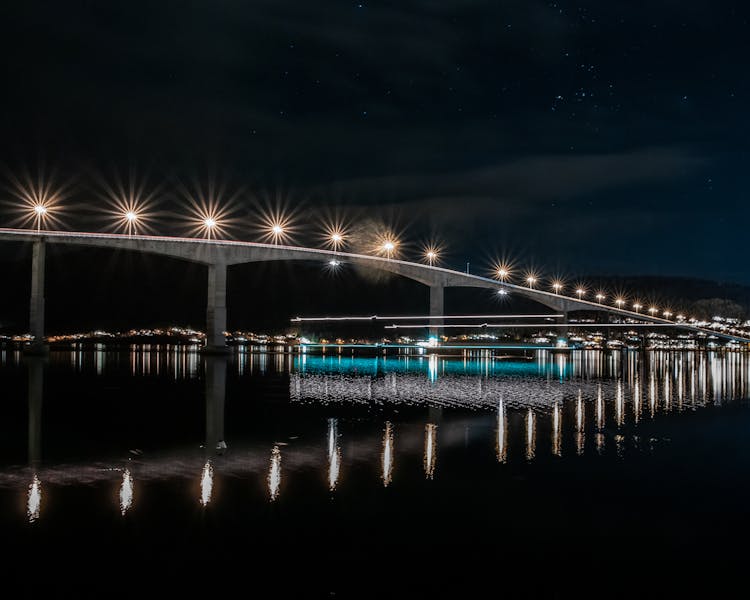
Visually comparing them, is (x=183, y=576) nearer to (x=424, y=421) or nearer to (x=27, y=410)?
(x=424, y=421)

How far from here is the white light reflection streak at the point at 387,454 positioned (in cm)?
1222

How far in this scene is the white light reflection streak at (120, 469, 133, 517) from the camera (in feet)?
32.8

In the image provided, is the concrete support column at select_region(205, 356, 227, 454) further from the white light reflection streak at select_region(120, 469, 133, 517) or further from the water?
the white light reflection streak at select_region(120, 469, 133, 517)

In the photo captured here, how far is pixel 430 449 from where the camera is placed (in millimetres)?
15094

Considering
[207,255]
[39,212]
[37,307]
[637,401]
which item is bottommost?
[637,401]

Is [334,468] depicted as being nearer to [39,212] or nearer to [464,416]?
[464,416]

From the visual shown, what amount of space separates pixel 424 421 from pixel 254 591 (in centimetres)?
1282

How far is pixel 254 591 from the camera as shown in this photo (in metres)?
7.13

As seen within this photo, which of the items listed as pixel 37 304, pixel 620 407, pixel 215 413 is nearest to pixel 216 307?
pixel 37 304

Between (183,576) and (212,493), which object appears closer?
(183,576)

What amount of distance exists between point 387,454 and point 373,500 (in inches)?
153

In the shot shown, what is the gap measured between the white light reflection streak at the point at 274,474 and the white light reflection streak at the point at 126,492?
2082 mm

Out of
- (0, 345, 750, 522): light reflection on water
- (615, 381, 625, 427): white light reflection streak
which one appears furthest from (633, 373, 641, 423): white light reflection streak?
(615, 381, 625, 427): white light reflection streak

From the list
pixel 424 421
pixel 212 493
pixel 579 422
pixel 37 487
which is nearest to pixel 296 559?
pixel 212 493
